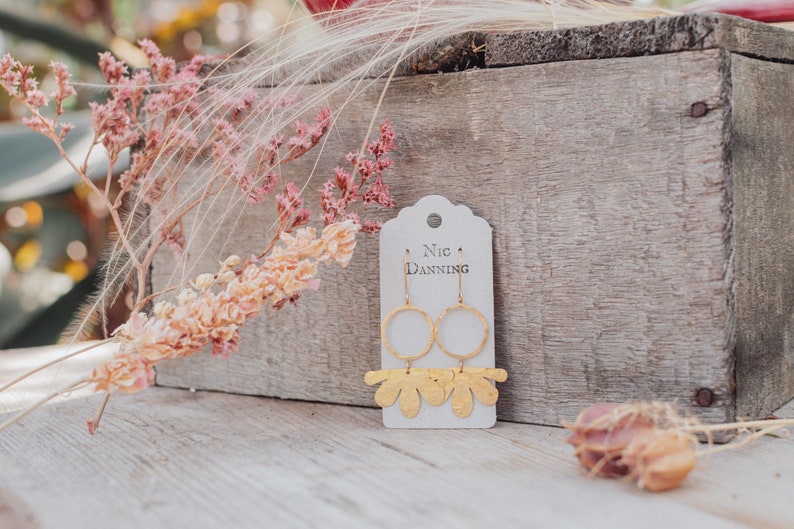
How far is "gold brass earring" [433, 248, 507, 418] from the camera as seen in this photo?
0.81 m

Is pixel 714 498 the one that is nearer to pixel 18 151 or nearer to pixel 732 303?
pixel 732 303

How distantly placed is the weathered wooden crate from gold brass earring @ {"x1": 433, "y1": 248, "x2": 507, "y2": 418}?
0.03 m

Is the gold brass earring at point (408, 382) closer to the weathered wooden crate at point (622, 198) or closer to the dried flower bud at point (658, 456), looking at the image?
the weathered wooden crate at point (622, 198)

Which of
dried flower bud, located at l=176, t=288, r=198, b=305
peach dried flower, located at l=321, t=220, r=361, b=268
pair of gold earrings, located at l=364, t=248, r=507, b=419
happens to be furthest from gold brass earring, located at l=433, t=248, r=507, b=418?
dried flower bud, located at l=176, t=288, r=198, b=305

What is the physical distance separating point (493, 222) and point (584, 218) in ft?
0.32

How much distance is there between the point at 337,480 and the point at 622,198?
15.4 inches

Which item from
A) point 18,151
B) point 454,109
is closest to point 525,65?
point 454,109

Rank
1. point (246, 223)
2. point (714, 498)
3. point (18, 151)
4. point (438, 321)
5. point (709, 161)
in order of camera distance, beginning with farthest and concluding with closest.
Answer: point (18, 151)
point (246, 223)
point (438, 321)
point (709, 161)
point (714, 498)

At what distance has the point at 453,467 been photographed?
68 centimetres

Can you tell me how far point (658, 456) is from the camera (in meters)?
0.59

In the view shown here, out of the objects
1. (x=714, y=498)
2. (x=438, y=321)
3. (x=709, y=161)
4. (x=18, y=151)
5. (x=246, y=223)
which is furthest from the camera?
(x=18, y=151)

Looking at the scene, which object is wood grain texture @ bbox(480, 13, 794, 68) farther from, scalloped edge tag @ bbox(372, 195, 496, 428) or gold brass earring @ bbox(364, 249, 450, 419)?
gold brass earring @ bbox(364, 249, 450, 419)

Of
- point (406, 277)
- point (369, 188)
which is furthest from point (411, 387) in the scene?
point (369, 188)

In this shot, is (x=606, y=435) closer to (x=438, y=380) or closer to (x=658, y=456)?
(x=658, y=456)
